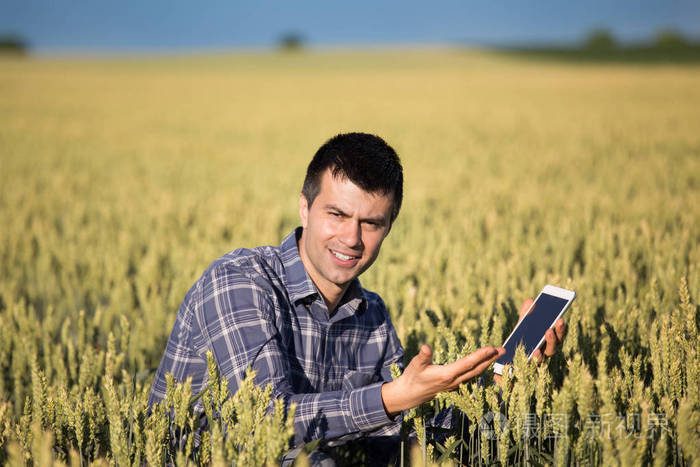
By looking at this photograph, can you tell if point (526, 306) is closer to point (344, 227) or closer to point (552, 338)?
point (552, 338)

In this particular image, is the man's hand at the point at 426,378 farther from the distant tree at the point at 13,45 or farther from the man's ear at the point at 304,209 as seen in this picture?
the distant tree at the point at 13,45

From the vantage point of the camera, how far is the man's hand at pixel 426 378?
5.30 ft

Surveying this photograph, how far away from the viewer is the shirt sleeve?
1.82 metres

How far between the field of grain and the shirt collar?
29cm

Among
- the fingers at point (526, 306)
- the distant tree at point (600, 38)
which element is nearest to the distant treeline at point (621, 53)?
the distant tree at point (600, 38)

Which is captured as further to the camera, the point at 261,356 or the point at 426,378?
the point at 261,356

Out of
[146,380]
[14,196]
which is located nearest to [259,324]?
[146,380]

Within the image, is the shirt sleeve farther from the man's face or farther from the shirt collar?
the man's face

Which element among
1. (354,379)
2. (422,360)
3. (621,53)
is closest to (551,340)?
(354,379)

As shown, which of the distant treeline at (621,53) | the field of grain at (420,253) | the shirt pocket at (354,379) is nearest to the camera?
the field of grain at (420,253)

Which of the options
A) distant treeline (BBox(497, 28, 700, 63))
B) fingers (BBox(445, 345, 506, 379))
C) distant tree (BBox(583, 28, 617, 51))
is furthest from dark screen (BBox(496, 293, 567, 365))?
distant tree (BBox(583, 28, 617, 51))

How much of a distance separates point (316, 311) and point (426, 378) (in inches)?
25.8

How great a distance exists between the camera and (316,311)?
2.21 meters

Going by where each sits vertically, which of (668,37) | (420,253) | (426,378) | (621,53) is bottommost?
(426,378)
